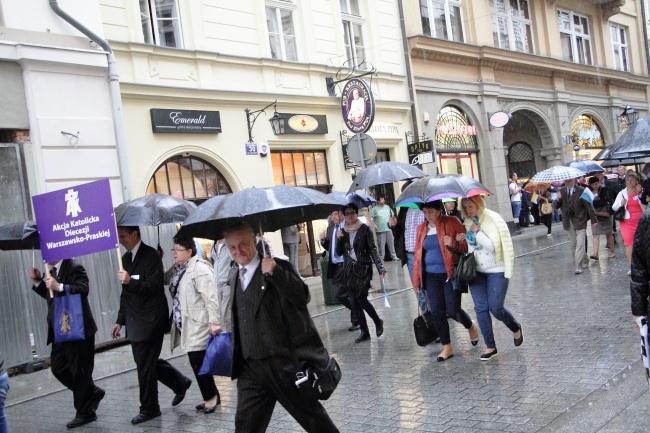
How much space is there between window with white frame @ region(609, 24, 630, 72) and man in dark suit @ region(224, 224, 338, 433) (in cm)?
3075

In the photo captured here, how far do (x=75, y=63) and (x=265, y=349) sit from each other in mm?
8465

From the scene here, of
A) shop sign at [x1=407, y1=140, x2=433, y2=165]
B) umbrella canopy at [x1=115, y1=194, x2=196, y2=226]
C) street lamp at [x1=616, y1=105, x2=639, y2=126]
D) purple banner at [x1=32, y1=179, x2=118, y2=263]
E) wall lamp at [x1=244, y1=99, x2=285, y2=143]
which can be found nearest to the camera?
purple banner at [x1=32, y1=179, x2=118, y2=263]

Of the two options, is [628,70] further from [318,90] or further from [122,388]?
[122,388]

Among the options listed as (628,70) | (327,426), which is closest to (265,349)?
(327,426)

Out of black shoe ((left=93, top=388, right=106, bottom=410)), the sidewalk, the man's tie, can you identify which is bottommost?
the sidewalk

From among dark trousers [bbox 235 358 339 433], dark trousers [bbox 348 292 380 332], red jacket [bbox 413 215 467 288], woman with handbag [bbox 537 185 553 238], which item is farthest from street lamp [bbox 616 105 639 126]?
dark trousers [bbox 235 358 339 433]

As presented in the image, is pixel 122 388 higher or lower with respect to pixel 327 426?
lower

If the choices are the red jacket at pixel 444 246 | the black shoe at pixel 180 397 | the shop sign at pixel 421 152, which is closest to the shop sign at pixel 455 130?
the shop sign at pixel 421 152

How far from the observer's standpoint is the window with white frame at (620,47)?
1228 inches

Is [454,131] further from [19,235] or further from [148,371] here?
[19,235]

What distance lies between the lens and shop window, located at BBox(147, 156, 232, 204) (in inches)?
535

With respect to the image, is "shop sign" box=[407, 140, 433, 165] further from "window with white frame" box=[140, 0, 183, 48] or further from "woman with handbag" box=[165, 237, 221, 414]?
"woman with handbag" box=[165, 237, 221, 414]

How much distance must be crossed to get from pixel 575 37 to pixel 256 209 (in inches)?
1091

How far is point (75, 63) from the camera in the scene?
1099 cm
